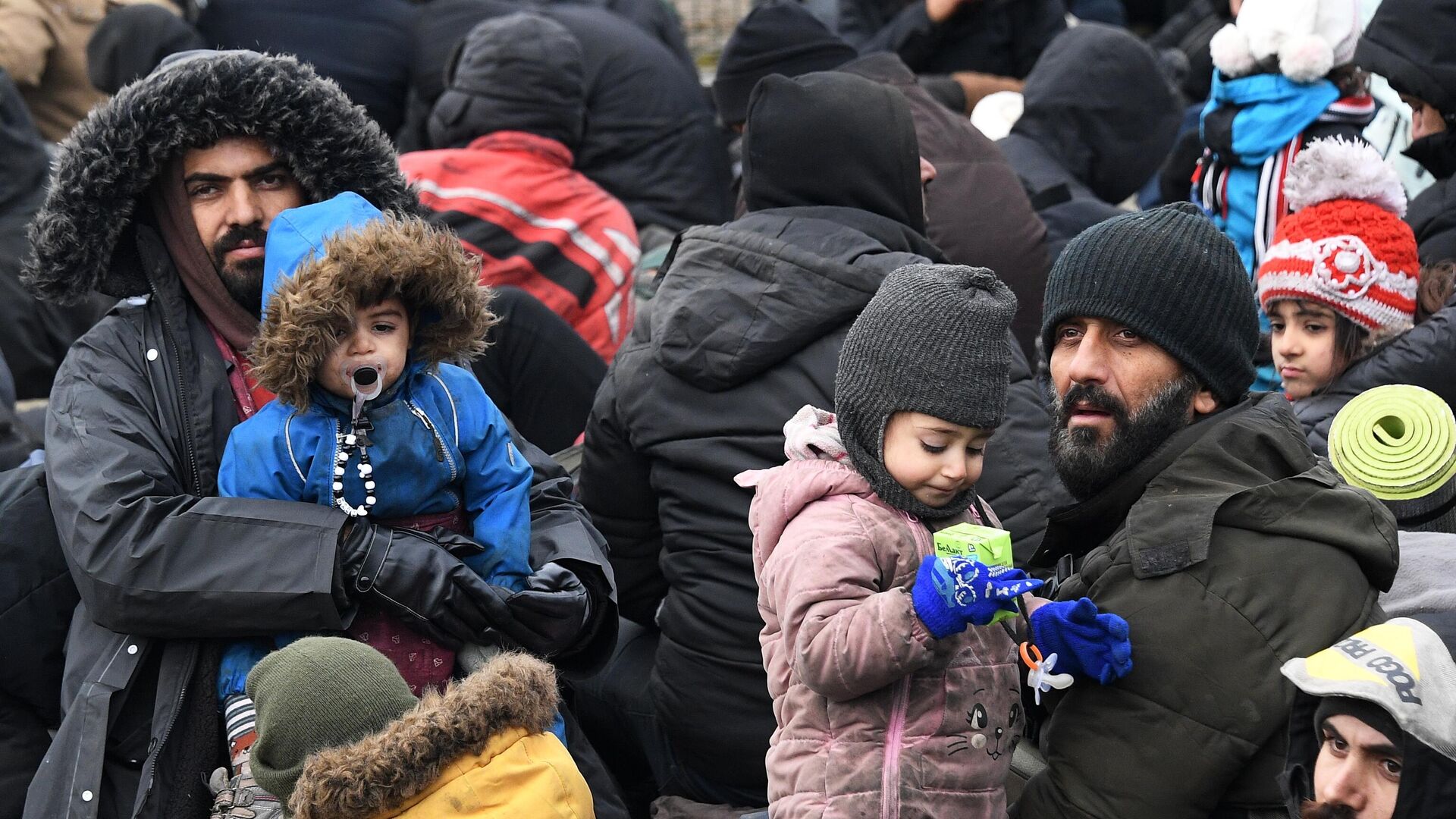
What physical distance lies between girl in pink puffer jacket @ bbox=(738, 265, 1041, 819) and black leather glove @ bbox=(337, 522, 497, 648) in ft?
2.10

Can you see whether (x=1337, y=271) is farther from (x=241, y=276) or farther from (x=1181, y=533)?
(x=241, y=276)

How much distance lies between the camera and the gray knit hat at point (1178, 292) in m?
2.72

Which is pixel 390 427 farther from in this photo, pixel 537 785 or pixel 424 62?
pixel 424 62

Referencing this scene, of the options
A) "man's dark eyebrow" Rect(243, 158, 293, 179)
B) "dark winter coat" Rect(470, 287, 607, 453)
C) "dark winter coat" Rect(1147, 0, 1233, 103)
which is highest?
"man's dark eyebrow" Rect(243, 158, 293, 179)

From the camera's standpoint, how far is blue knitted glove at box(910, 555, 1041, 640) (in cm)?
240

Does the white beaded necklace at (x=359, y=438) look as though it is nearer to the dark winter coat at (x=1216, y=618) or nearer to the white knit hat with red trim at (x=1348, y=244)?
the dark winter coat at (x=1216, y=618)

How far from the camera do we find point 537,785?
8.93ft

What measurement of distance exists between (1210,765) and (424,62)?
18.1 feet

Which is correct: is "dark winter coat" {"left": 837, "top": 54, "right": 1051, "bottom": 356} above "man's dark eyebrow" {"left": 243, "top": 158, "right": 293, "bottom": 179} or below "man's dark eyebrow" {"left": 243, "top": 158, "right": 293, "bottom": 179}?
below

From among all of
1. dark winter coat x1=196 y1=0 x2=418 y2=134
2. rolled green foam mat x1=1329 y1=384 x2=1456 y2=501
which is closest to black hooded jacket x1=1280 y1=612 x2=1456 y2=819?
rolled green foam mat x1=1329 y1=384 x2=1456 y2=501

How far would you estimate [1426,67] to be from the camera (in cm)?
443

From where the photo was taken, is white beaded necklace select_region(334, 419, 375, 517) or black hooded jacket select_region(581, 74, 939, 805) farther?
black hooded jacket select_region(581, 74, 939, 805)

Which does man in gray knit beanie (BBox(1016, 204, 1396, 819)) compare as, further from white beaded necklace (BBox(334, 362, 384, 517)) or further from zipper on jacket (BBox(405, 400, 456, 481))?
white beaded necklace (BBox(334, 362, 384, 517))

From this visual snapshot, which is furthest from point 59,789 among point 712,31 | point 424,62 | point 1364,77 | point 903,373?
point 712,31
